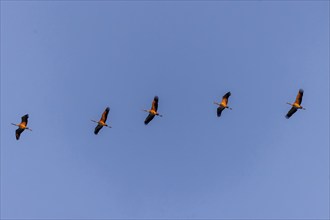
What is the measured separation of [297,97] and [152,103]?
26.9m

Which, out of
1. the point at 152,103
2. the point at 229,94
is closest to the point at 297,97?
the point at 229,94

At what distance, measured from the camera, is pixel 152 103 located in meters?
200

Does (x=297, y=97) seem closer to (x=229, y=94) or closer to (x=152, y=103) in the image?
(x=229, y=94)

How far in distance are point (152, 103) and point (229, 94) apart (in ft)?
47.3

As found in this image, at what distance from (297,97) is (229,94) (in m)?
12.6

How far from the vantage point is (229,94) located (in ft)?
655

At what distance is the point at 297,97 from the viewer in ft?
652
